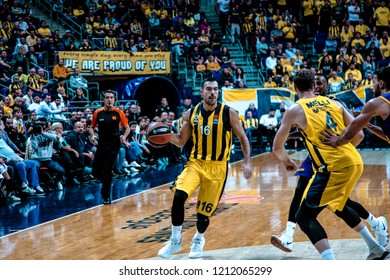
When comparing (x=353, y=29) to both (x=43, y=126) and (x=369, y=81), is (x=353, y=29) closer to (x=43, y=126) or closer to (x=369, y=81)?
(x=369, y=81)

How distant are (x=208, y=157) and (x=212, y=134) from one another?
10.0 inches

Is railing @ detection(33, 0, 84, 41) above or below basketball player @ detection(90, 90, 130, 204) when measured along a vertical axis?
above

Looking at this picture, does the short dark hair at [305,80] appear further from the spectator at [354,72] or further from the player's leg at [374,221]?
the spectator at [354,72]

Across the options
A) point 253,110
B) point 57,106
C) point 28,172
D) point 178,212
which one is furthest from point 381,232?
point 253,110

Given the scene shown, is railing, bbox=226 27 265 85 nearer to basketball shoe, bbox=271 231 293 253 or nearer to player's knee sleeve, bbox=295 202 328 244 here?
basketball shoe, bbox=271 231 293 253

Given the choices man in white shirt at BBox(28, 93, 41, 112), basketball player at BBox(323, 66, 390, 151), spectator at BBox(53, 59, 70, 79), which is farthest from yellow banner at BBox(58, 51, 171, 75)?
basketball player at BBox(323, 66, 390, 151)

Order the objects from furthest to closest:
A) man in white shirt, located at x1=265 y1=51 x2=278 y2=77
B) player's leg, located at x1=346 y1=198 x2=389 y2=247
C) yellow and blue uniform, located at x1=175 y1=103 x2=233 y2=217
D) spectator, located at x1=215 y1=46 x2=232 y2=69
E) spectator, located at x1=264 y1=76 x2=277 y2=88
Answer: man in white shirt, located at x1=265 y1=51 x2=278 y2=77 < spectator, located at x1=215 y1=46 x2=232 y2=69 < spectator, located at x1=264 y1=76 x2=277 y2=88 < yellow and blue uniform, located at x1=175 y1=103 x2=233 y2=217 < player's leg, located at x1=346 y1=198 x2=389 y2=247

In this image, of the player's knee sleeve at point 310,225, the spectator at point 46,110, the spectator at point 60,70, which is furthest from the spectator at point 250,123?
the player's knee sleeve at point 310,225

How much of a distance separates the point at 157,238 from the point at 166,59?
1430cm

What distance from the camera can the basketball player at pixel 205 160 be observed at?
7.31 metres

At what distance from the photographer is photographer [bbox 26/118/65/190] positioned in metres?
12.9

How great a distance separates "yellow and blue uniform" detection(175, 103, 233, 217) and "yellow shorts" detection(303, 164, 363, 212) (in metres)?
1.29

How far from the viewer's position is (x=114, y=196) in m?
12.5
